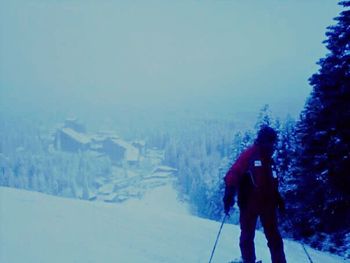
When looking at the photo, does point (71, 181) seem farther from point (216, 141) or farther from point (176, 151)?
point (216, 141)

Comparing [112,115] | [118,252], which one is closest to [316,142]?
[118,252]

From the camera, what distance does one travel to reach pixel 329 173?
1087 centimetres

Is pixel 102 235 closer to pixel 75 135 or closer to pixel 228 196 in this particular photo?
pixel 228 196

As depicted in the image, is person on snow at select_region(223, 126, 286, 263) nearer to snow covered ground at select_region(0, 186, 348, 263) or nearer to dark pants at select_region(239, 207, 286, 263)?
dark pants at select_region(239, 207, 286, 263)

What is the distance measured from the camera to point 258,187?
4898 millimetres

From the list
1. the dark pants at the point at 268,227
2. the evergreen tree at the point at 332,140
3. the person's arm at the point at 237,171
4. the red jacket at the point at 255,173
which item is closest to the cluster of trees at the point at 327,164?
the evergreen tree at the point at 332,140

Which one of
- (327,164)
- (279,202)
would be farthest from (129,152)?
(279,202)

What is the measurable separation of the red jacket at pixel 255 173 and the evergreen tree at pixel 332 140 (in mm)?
6391

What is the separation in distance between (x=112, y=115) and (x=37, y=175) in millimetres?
82315

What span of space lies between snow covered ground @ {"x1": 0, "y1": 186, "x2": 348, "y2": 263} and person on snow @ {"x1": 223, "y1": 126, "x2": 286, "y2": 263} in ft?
4.81

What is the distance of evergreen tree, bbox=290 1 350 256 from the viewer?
34.3 ft

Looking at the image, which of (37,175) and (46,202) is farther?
(37,175)

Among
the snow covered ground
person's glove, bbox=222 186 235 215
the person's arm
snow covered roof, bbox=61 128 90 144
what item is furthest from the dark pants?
snow covered roof, bbox=61 128 90 144

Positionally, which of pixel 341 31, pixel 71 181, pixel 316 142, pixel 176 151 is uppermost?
pixel 341 31
